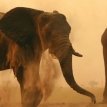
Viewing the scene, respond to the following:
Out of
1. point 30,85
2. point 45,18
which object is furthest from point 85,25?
point 30,85

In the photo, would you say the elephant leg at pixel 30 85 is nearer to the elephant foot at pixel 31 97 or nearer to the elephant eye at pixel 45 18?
the elephant foot at pixel 31 97

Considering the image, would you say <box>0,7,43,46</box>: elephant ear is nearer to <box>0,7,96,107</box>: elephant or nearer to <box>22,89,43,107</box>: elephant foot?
<box>0,7,96,107</box>: elephant

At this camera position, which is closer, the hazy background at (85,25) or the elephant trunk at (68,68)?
the elephant trunk at (68,68)

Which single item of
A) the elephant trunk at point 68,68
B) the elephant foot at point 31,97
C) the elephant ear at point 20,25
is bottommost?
the elephant foot at point 31,97

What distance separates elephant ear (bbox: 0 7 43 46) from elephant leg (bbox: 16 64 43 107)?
11 centimetres

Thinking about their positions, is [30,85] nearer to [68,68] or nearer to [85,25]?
[68,68]

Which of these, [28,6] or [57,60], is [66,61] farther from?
[28,6]

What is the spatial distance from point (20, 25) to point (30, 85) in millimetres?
241

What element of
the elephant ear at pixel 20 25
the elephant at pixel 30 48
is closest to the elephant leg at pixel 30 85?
the elephant at pixel 30 48

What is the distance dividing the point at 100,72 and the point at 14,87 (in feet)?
1.24

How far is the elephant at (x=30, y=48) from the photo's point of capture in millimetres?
1052

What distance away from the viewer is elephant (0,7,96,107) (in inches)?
41.4

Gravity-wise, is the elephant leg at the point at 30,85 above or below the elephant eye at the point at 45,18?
below

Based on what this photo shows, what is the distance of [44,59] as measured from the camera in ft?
3.59
